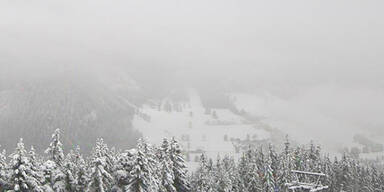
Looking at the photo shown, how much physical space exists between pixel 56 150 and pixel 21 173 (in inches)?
314

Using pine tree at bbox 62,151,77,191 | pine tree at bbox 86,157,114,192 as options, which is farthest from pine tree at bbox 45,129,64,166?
pine tree at bbox 86,157,114,192

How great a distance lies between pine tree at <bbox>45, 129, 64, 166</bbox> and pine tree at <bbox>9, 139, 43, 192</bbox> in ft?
21.3

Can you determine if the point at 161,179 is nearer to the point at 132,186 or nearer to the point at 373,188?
the point at 132,186

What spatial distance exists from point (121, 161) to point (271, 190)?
41.4 metres

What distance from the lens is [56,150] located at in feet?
150

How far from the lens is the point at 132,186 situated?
44.4 m

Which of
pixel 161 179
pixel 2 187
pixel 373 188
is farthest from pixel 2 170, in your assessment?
pixel 373 188

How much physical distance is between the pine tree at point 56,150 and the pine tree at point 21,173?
6.50 metres

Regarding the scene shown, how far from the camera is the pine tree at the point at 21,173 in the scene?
37.6 meters

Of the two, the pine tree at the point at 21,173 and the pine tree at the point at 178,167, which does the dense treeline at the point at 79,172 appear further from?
the pine tree at the point at 178,167

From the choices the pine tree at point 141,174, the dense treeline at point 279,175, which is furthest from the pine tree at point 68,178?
the dense treeline at point 279,175

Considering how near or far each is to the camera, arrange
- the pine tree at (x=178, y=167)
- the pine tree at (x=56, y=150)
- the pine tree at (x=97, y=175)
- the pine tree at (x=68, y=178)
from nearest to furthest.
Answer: the pine tree at (x=97, y=175), the pine tree at (x=68, y=178), the pine tree at (x=56, y=150), the pine tree at (x=178, y=167)

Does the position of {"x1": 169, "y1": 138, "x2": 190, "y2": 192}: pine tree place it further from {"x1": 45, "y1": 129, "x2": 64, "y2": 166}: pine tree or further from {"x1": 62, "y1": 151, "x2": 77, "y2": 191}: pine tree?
{"x1": 45, "y1": 129, "x2": 64, "y2": 166}: pine tree

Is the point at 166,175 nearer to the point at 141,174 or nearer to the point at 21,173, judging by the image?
the point at 141,174
